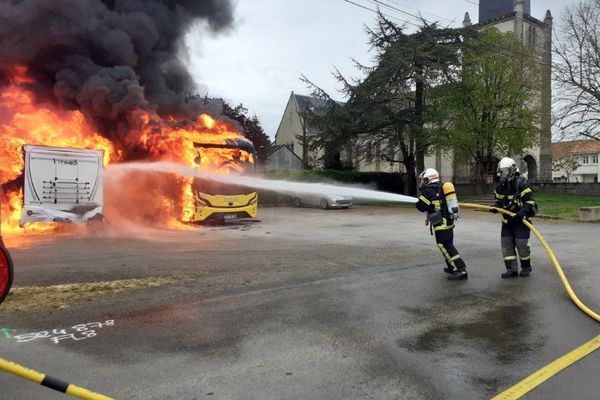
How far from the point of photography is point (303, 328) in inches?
189

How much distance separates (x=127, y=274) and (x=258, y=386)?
456cm

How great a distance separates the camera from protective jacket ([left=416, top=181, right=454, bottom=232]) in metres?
7.19

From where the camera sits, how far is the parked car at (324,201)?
23844 mm

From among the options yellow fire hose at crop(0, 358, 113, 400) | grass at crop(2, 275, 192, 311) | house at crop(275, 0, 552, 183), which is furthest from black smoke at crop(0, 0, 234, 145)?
house at crop(275, 0, 552, 183)

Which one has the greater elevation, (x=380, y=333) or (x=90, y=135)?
(x=90, y=135)

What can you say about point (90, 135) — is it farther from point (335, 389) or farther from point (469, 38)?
point (469, 38)

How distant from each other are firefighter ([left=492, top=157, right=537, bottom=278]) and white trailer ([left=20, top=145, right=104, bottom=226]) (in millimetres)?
10087

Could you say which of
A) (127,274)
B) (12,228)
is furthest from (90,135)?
(127,274)

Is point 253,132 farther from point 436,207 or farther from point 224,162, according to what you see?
point 436,207

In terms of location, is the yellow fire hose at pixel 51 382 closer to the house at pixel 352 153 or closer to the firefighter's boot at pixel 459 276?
the firefighter's boot at pixel 459 276

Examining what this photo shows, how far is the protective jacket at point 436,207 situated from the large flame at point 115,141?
8.96 meters

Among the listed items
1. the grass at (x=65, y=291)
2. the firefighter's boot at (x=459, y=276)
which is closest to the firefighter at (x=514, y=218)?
the firefighter's boot at (x=459, y=276)

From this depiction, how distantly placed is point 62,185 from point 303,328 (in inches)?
390

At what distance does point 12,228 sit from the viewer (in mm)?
12703
